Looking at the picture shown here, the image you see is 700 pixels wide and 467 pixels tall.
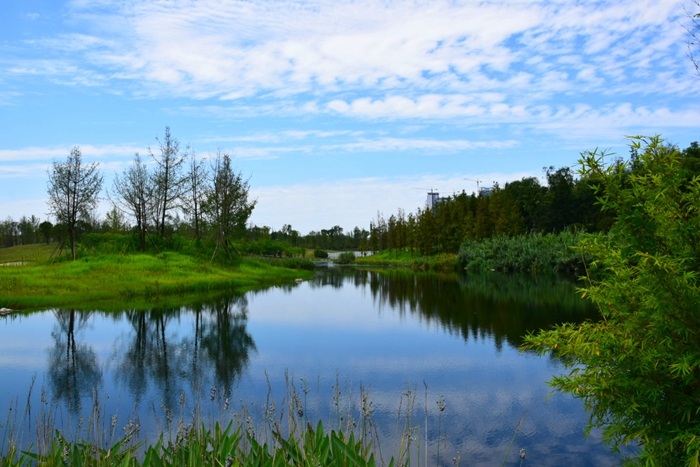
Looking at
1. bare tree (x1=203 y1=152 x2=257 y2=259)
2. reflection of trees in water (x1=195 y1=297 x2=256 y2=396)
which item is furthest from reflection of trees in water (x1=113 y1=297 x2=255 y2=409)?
bare tree (x1=203 y1=152 x2=257 y2=259)

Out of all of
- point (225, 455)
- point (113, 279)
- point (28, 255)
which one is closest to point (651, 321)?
point (225, 455)

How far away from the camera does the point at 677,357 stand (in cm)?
382

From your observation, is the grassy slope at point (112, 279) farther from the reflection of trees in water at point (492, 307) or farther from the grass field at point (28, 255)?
the reflection of trees in water at point (492, 307)


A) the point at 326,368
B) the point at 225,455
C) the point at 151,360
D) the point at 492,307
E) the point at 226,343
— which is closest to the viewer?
the point at 225,455

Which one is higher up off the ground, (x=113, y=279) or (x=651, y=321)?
(x=651, y=321)

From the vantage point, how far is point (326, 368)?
10.0 metres

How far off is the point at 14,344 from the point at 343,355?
23.7 feet

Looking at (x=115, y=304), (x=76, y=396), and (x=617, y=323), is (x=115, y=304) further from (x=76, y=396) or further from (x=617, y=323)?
(x=617, y=323)

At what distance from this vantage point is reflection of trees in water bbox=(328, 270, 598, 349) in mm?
14625

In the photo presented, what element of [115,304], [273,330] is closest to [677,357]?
[273,330]

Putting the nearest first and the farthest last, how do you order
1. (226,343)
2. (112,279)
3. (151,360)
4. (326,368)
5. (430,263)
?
(326,368) < (151,360) < (226,343) < (112,279) < (430,263)

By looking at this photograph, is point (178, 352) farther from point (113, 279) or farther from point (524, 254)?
point (524, 254)

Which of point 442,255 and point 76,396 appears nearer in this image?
point 76,396

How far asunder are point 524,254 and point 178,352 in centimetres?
3684
